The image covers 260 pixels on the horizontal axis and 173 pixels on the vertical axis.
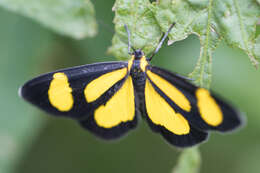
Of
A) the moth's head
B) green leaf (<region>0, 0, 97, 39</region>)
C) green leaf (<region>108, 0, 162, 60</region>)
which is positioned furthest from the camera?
green leaf (<region>0, 0, 97, 39</region>)

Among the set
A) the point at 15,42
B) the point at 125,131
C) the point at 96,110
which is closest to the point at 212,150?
the point at 125,131

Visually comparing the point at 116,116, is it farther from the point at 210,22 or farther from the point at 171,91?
the point at 210,22

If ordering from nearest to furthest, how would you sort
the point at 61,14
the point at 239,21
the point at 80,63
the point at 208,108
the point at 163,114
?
the point at 208,108 → the point at 239,21 → the point at 163,114 → the point at 61,14 → the point at 80,63

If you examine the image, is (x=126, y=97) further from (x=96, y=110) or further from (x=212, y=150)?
(x=212, y=150)

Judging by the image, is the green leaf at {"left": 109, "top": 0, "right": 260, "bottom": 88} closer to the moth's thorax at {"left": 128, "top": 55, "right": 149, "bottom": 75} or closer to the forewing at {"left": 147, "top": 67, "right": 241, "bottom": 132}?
the moth's thorax at {"left": 128, "top": 55, "right": 149, "bottom": 75}

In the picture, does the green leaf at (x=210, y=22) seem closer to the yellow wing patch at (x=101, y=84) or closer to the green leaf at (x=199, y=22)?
the green leaf at (x=199, y=22)

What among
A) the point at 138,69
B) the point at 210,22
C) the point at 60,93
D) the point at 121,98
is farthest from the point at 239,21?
the point at 60,93

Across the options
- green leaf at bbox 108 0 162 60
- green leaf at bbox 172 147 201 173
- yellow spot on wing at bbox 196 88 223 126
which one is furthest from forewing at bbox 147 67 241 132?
green leaf at bbox 172 147 201 173
